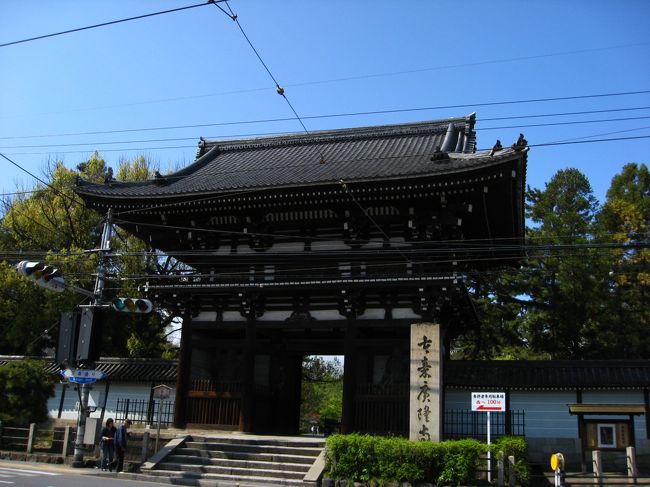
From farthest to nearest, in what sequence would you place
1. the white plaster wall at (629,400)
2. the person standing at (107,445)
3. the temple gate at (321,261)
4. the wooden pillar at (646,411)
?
the temple gate at (321,261), the wooden pillar at (646,411), the white plaster wall at (629,400), the person standing at (107,445)

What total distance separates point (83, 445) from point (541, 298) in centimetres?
2296

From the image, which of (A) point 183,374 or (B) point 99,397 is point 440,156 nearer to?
(A) point 183,374

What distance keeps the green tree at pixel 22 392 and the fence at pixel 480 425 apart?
14.6 metres

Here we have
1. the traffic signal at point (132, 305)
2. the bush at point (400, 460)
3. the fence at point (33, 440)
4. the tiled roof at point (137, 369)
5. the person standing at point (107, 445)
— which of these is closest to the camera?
the bush at point (400, 460)

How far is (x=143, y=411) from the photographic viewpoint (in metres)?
21.8

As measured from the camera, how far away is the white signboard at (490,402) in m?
14.7

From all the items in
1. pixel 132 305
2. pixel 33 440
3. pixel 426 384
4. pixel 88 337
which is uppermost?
pixel 132 305

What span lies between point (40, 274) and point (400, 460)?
9.86 metres

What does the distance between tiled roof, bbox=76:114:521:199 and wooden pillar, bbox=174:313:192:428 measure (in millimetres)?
4575

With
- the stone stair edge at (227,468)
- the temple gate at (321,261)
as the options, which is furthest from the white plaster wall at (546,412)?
the stone stair edge at (227,468)

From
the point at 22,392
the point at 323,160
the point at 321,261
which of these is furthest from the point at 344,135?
the point at 22,392

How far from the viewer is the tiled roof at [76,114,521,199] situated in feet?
57.1

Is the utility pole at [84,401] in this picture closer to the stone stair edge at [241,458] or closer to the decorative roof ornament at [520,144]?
the stone stair edge at [241,458]

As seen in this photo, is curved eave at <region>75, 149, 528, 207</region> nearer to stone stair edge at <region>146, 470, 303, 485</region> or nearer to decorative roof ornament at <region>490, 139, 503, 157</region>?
decorative roof ornament at <region>490, 139, 503, 157</region>
